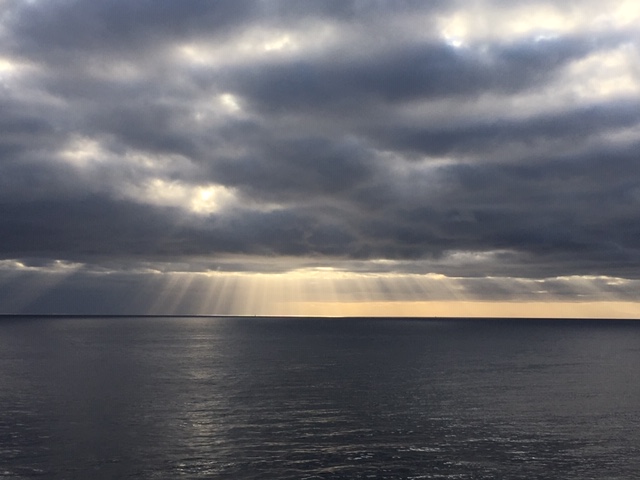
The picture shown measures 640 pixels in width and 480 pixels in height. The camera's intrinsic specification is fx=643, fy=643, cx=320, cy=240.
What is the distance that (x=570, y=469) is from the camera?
49.4 meters

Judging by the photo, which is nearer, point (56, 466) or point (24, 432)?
point (56, 466)

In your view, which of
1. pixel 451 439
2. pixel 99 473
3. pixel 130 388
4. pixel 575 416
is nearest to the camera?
pixel 99 473

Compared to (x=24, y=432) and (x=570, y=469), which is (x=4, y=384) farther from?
(x=570, y=469)

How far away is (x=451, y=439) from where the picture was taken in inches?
2311

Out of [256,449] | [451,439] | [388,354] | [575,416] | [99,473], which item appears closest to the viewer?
[99,473]

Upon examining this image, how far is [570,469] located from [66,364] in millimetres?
107317

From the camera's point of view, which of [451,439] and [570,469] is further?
[451,439]

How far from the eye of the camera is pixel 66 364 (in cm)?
13000

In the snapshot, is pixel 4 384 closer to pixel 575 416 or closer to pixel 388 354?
pixel 575 416

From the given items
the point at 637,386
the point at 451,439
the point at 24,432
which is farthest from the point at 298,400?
the point at 637,386

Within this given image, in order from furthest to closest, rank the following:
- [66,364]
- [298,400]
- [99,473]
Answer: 1. [66,364]
2. [298,400]
3. [99,473]

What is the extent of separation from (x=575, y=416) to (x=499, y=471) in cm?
2807

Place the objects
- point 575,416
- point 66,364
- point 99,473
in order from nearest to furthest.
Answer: point 99,473 → point 575,416 → point 66,364

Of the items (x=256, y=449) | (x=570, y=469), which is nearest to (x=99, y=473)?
(x=256, y=449)
